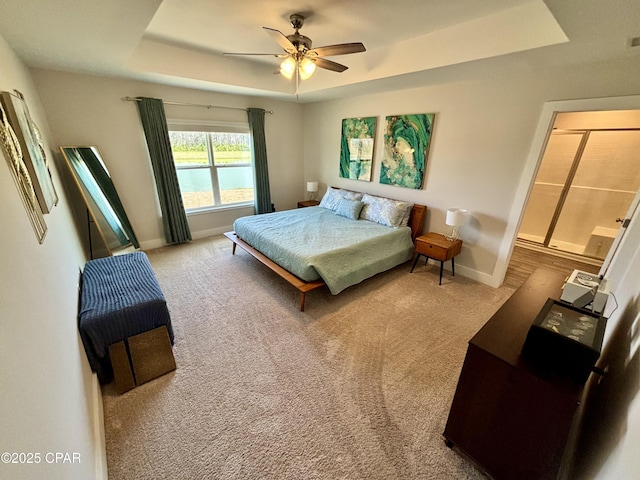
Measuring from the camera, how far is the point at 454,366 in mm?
1965

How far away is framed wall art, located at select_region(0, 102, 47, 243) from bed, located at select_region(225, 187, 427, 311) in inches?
72.5

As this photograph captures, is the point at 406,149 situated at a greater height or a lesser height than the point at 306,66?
lesser

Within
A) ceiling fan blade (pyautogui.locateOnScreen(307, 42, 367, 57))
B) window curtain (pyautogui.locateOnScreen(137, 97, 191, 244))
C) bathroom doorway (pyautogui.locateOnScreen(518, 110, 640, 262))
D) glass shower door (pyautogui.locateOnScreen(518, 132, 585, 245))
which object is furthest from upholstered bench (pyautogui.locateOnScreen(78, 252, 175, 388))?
glass shower door (pyautogui.locateOnScreen(518, 132, 585, 245))

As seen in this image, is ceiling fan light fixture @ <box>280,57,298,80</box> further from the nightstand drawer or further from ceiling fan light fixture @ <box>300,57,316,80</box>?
the nightstand drawer

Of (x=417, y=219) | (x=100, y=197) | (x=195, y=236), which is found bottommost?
(x=195, y=236)

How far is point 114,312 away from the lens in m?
1.70

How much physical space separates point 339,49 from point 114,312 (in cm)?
256

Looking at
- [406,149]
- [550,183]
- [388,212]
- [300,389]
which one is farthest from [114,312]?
[550,183]

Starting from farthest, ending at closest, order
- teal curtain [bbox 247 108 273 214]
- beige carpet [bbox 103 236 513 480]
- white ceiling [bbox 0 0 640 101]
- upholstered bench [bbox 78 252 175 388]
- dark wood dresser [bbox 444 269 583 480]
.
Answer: teal curtain [bbox 247 108 273 214] < upholstered bench [bbox 78 252 175 388] < white ceiling [bbox 0 0 640 101] < beige carpet [bbox 103 236 513 480] < dark wood dresser [bbox 444 269 583 480]

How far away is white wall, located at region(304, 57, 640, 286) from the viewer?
2.32m

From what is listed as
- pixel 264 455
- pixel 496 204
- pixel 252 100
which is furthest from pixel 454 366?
pixel 252 100

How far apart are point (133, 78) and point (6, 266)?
3.49m

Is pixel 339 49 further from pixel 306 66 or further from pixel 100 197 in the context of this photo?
pixel 100 197

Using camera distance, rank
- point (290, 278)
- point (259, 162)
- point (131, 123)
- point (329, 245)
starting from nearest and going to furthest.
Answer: point (290, 278) < point (329, 245) < point (131, 123) < point (259, 162)
